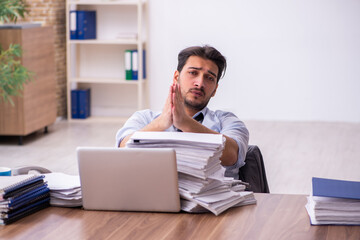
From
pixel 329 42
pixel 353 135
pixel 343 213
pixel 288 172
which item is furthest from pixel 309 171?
pixel 343 213

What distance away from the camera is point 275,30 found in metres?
7.21

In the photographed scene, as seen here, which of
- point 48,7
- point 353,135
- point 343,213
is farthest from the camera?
point 48,7

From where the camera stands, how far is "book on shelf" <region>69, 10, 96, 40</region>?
23.3ft

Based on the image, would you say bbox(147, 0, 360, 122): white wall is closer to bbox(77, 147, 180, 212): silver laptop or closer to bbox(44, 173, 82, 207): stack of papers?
bbox(44, 173, 82, 207): stack of papers

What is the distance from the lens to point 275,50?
23.8 feet

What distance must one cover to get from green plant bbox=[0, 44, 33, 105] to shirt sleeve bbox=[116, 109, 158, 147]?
119 inches

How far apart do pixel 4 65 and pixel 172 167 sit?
Answer: 13.0 ft

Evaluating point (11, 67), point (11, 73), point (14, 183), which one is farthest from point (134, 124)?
point (11, 67)

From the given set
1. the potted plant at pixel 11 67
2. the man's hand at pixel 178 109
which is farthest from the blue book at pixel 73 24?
the man's hand at pixel 178 109

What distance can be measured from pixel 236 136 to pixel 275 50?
5.11m

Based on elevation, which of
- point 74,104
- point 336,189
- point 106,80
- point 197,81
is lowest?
point 74,104

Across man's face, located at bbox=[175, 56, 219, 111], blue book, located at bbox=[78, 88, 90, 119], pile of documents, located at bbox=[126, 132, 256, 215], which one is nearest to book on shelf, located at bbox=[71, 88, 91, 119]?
blue book, located at bbox=[78, 88, 90, 119]

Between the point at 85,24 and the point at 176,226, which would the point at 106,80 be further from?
the point at 176,226

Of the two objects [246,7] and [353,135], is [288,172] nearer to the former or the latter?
[353,135]
